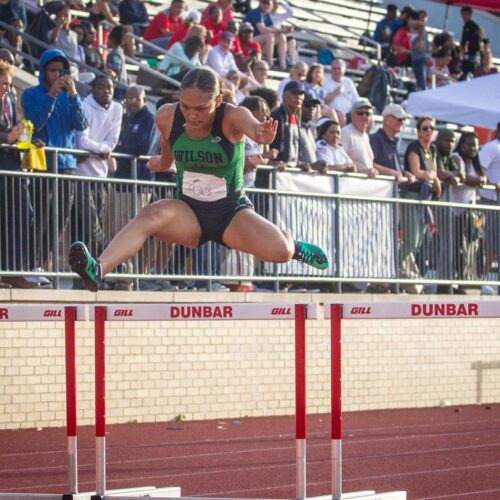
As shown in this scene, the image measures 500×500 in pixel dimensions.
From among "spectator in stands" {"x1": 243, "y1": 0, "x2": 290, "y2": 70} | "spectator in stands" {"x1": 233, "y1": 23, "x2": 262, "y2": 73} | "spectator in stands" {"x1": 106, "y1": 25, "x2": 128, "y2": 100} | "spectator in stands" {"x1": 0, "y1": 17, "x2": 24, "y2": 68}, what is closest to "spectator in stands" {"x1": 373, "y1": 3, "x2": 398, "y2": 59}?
"spectator in stands" {"x1": 243, "y1": 0, "x2": 290, "y2": 70}

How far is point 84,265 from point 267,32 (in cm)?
1477

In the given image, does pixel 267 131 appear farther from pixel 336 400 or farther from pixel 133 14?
pixel 133 14

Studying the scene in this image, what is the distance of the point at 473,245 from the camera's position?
56.9ft

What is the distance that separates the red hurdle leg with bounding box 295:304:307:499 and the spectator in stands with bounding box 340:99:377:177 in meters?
8.49

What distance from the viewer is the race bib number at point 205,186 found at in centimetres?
873

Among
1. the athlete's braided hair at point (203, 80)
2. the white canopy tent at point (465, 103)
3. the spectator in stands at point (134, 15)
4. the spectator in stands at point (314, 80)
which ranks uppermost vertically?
the spectator in stands at point (134, 15)

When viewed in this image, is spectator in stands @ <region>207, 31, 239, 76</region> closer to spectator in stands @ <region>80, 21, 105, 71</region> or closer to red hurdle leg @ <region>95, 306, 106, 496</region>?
spectator in stands @ <region>80, 21, 105, 71</region>

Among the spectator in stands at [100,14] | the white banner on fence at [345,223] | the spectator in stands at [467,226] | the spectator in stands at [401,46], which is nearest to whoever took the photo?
the white banner on fence at [345,223]

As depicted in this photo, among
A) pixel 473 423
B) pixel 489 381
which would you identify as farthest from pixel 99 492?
pixel 489 381

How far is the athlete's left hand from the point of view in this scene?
8188mm

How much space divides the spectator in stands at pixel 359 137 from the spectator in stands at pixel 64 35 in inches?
133

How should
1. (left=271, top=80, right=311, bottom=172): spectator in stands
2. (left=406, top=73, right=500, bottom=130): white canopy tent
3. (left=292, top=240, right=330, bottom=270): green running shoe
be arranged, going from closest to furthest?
1. (left=292, top=240, right=330, bottom=270): green running shoe
2. (left=271, top=80, right=311, bottom=172): spectator in stands
3. (left=406, top=73, right=500, bottom=130): white canopy tent

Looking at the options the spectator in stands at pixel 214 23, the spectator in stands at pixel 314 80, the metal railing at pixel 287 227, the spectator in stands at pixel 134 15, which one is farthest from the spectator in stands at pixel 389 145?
the spectator in stands at pixel 134 15

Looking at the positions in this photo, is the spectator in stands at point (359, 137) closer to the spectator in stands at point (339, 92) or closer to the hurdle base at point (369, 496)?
the spectator in stands at point (339, 92)
